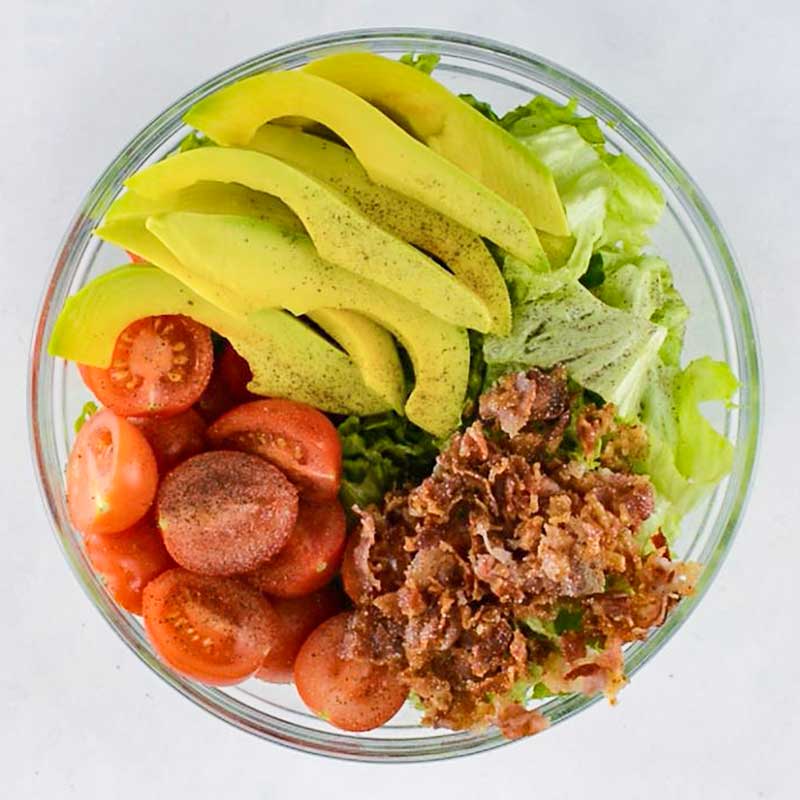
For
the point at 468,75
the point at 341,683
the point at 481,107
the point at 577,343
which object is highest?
the point at 468,75

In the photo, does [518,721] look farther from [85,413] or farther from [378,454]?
[85,413]

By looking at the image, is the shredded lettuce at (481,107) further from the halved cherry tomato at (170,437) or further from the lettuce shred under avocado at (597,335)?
the halved cherry tomato at (170,437)

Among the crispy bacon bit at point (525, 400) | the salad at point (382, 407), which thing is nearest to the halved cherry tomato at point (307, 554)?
the salad at point (382, 407)

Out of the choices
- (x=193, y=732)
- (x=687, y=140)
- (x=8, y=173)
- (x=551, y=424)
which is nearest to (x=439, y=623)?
(x=551, y=424)

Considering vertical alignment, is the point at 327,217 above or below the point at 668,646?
above

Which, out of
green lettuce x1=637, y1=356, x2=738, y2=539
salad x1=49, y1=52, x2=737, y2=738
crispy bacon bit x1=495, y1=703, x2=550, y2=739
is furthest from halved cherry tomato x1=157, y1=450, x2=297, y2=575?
green lettuce x1=637, y1=356, x2=738, y2=539

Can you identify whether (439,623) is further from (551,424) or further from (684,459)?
(684,459)

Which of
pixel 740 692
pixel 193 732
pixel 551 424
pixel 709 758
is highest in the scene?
pixel 551 424

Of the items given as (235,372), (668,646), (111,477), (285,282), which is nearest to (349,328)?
(285,282)
